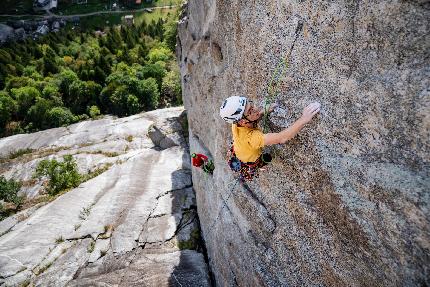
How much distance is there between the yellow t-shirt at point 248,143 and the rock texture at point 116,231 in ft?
25.8

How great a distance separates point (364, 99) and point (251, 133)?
6.85 ft

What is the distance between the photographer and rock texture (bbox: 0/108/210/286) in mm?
14078

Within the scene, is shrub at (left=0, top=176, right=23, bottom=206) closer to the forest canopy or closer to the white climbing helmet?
the forest canopy

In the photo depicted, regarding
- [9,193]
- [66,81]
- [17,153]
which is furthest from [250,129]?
[66,81]

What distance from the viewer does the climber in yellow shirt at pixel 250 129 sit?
19.2 ft

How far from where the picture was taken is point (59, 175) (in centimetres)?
2450

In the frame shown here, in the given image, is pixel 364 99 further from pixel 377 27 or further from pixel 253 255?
pixel 253 255

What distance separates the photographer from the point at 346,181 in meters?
5.63

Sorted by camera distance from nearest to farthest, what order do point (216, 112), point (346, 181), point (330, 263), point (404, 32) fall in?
point (404, 32), point (346, 181), point (330, 263), point (216, 112)

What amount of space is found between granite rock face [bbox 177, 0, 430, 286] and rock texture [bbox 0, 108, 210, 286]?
6.46m

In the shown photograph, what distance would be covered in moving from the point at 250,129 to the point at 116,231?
12.4 meters

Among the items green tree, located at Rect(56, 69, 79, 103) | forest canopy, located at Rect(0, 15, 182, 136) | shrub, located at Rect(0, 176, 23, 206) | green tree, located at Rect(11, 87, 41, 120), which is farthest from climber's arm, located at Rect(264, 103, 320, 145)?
green tree, located at Rect(56, 69, 79, 103)

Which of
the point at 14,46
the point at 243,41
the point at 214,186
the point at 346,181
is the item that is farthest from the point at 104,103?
the point at 346,181

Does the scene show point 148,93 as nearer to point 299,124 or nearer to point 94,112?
point 94,112
